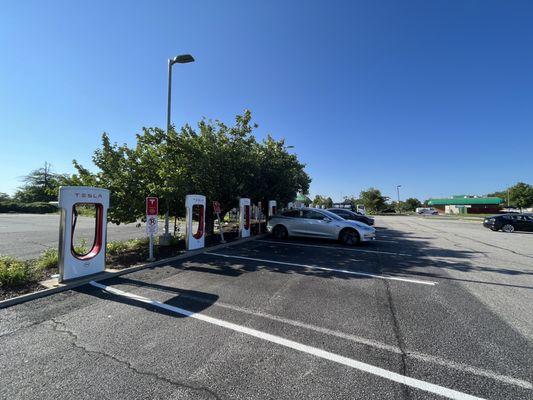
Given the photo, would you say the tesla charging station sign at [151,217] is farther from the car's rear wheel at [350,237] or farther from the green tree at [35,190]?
the green tree at [35,190]

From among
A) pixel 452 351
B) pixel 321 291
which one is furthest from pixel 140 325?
pixel 452 351

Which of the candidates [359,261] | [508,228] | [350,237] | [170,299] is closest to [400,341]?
[170,299]

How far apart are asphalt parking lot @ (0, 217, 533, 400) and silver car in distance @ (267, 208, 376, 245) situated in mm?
4989

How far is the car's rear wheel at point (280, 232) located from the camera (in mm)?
13102

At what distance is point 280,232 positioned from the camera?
520 inches

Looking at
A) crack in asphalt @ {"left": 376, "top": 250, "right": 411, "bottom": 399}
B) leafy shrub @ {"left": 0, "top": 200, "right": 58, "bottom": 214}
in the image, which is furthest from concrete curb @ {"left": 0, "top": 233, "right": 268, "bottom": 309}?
leafy shrub @ {"left": 0, "top": 200, "right": 58, "bottom": 214}

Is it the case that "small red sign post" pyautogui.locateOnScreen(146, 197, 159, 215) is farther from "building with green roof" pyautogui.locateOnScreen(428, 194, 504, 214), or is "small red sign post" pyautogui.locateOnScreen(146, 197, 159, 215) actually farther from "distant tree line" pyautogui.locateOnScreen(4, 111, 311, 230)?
"building with green roof" pyautogui.locateOnScreen(428, 194, 504, 214)

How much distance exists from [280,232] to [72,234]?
888 cm

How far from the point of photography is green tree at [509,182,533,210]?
66.5 m

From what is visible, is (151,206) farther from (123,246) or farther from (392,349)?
(392,349)

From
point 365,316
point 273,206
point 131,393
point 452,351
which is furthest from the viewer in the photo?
point 273,206

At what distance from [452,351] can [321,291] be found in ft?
7.93

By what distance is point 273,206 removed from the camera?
1759 centimetres

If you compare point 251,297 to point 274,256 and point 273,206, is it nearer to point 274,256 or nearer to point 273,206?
point 274,256
